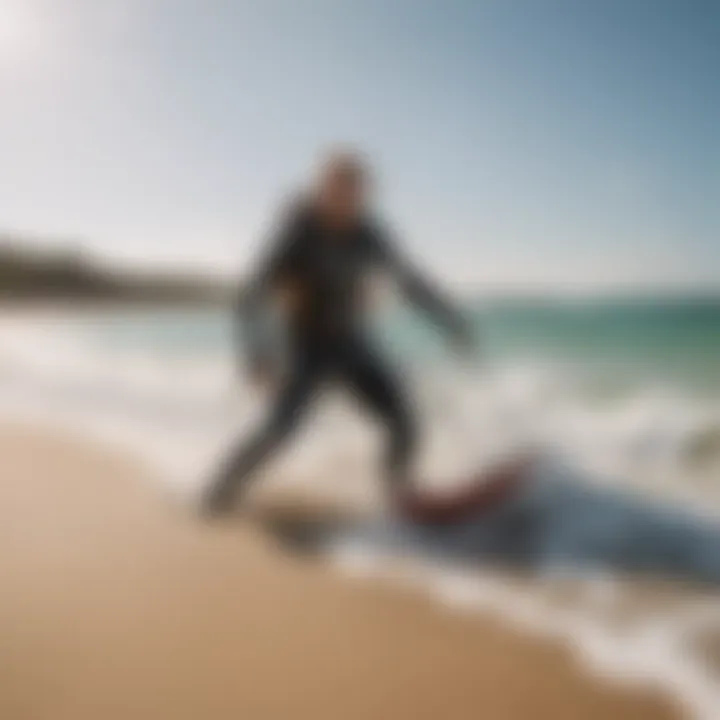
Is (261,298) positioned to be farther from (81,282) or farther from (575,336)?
(575,336)

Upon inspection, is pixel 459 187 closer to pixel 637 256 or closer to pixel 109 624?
pixel 637 256

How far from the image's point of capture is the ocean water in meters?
1.24

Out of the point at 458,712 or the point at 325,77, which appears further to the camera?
the point at 325,77

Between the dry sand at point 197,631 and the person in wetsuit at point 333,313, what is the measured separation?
164mm

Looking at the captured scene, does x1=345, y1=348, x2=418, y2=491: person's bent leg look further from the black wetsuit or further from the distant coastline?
the distant coastline

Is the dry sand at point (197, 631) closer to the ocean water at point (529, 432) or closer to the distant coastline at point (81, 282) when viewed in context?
the ocean water at point (529, 432)

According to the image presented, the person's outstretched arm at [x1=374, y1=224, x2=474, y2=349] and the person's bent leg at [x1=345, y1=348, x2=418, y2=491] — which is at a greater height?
the person's outstretched arm at [x1=374, y1=224, x2=474, y2=349]

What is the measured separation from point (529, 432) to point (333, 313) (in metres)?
0.31

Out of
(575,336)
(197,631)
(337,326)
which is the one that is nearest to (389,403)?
(337,326)

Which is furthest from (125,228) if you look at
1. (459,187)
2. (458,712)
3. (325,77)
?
(458,712)

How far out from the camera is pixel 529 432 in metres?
1.28

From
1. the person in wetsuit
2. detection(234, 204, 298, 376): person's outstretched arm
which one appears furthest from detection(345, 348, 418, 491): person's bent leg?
detection(234, 204, 298, 376): person's outstretched arm

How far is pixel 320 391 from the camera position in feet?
4.25

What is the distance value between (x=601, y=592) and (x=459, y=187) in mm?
572
